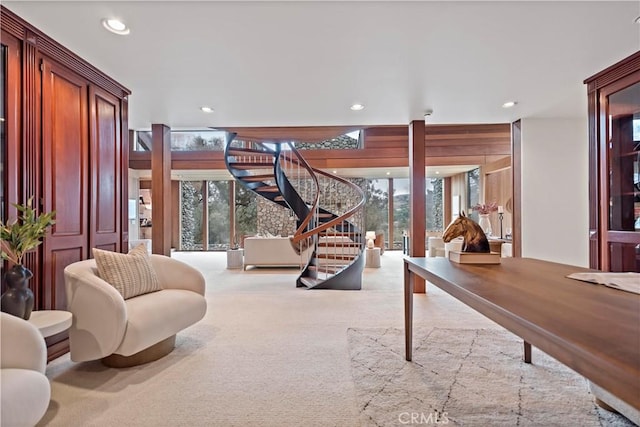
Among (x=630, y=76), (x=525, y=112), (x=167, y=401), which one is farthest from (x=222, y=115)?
(x=630, y=76)

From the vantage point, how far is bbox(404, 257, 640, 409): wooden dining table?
71 cm

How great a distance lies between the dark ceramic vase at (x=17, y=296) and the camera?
6.07ft

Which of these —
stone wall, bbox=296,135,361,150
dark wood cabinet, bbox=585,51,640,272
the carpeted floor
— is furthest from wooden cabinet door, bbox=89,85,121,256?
stone wall, bbox=296,135,361,150

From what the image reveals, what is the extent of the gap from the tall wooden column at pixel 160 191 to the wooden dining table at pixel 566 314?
371 centimetres

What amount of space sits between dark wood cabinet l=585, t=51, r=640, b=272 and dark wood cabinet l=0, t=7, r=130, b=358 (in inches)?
177

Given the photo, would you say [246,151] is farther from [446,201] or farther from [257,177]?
[446,201]

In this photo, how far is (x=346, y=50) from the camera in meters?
2.62

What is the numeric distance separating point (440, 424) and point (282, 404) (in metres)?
0.82

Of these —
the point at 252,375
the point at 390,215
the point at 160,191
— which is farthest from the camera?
the point at 390,215

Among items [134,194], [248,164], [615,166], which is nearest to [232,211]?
[134,194]

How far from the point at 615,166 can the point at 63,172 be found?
4.70m

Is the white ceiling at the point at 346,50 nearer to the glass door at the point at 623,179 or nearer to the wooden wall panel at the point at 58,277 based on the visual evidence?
the glass door at the point at 623,179

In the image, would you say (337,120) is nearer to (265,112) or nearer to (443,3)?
(265,112)

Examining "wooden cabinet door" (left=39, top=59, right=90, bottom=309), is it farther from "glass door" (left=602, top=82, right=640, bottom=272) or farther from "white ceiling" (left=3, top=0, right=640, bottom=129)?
"glass door" (left=602, top=82, right=640, bottom=272)
